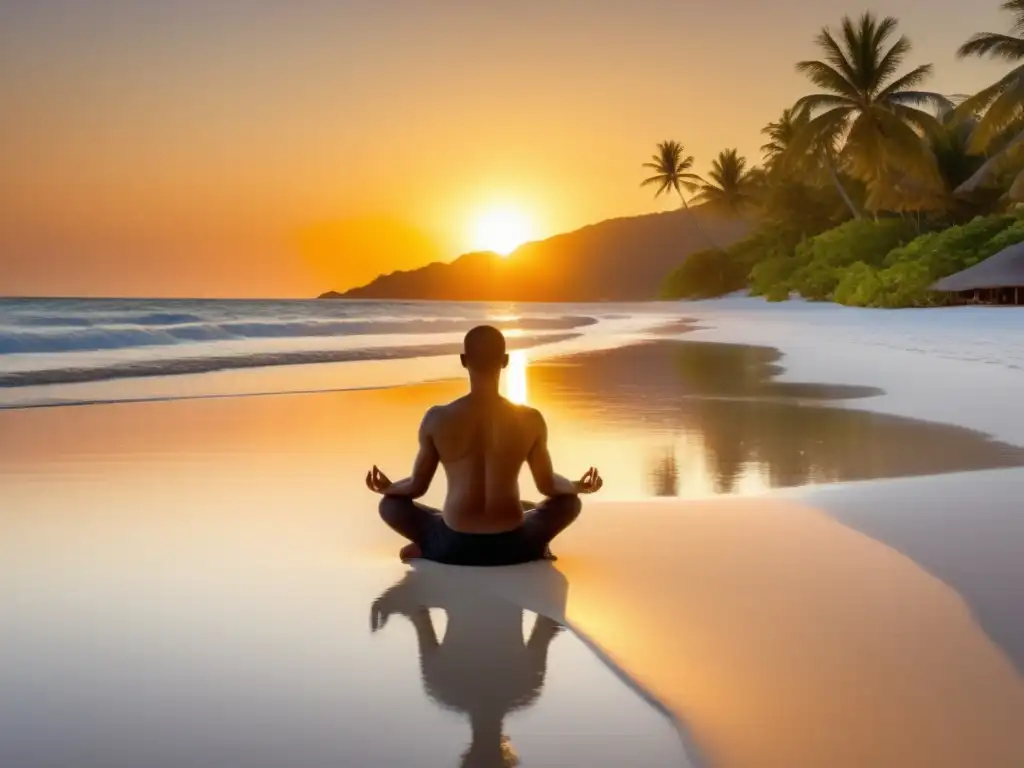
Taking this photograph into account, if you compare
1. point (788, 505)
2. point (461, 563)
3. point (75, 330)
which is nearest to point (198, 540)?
point (461, 563)

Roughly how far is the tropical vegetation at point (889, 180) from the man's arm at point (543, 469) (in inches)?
1073

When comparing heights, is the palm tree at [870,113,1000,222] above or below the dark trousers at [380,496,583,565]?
above

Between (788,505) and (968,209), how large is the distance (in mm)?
40910

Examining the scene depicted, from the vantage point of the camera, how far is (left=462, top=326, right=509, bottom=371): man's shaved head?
13.2 feet

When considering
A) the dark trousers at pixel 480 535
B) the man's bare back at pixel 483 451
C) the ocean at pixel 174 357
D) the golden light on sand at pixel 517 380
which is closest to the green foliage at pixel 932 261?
the ocean at pixel 174 357

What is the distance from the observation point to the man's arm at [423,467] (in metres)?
4.11

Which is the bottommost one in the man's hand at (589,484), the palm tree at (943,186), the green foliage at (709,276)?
the green foliage at (709,276)

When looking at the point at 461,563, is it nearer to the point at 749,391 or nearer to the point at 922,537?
the point at 922,537

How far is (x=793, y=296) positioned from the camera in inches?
1913

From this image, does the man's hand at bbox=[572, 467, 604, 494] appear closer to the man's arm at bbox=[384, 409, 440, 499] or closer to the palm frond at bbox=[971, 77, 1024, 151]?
the man's arm at bbox=[384, 409, 440, 499]

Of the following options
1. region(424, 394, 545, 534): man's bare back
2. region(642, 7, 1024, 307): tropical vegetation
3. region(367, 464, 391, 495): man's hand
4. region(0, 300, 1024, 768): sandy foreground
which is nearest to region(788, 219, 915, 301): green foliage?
region(642, 7, 1024, 307): tropical vegetation

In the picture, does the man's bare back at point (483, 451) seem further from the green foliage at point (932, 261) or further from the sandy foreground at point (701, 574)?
the green foliage at point (932, 261)

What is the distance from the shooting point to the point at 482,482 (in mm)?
4152

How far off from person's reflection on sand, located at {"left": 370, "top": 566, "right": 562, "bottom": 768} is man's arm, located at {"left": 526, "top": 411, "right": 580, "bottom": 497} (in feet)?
1.98
